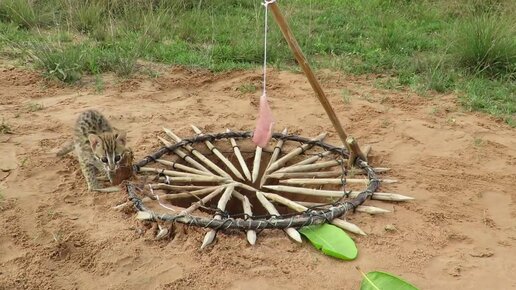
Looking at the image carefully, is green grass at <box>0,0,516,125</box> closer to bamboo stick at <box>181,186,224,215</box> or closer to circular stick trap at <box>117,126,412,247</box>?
circular stick trap at <box>117,126,412,247</box>

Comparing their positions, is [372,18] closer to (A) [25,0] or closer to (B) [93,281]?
(A) [25,0]

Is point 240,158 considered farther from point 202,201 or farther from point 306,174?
point 202,201

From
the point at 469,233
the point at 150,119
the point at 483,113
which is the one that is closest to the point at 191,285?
the point at 469,233

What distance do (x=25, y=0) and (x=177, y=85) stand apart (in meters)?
2.98

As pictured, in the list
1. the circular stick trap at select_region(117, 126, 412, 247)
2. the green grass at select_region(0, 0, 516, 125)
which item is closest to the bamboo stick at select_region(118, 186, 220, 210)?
the circular stick trap at select_region(117, 126, 412, 247)

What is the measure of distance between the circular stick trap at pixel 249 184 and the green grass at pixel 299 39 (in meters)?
1.90

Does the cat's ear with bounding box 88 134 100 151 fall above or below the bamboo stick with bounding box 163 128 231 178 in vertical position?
above

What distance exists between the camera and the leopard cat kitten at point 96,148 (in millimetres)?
3920

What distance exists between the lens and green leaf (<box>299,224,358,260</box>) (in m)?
3.30

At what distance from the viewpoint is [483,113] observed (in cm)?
552

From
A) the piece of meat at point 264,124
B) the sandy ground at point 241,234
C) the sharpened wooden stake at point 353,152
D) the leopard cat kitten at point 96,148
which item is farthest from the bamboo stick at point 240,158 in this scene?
the leopard cat kitten at point 96,148

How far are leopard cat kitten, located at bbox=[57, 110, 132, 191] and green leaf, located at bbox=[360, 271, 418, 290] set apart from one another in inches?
71.0

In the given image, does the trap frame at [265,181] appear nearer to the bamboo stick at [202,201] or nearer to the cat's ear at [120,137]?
the bamboo stick at [202,201]

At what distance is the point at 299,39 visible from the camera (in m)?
7.20
